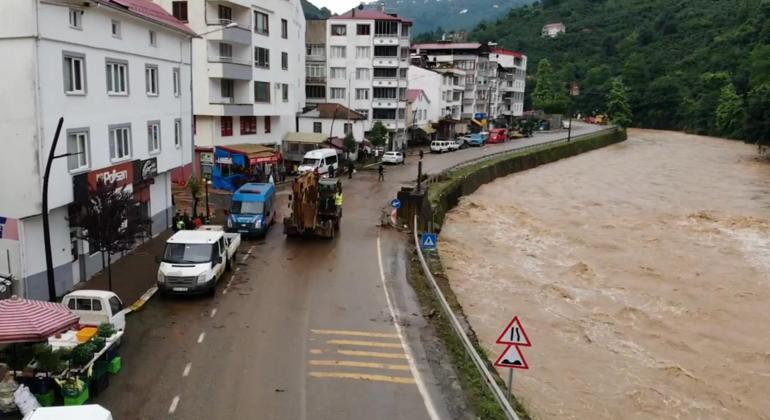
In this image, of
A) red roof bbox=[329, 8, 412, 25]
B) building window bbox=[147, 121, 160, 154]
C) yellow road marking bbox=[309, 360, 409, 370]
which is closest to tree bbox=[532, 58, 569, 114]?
red roof bbox=[329, 8, 412, 25]

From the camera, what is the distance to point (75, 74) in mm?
20016

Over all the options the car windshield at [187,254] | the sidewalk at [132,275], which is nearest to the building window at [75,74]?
the car windshield at [187,254]

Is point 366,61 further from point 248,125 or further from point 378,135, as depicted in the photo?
point 248,125

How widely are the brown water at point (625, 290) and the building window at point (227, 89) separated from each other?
700 inches

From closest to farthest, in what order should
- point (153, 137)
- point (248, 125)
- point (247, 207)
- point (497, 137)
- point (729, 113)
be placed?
Answer: point (153, 137) < point (247, 207) < point (248, 125) < point (497, 137) < point (729, 113)

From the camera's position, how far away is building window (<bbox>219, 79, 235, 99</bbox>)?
4569cm

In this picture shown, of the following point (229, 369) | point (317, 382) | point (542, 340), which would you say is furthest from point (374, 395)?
point (542, 340)

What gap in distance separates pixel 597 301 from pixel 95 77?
1908cm

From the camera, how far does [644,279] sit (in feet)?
92.6

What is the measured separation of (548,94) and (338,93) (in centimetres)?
7493

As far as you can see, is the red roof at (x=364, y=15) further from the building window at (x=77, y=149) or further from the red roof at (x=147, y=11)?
the building window at (x=77, y=149)

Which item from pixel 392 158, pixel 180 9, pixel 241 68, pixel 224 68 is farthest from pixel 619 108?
pixel 180 9

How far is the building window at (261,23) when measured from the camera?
4703cm

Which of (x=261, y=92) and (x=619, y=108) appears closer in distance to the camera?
(x=261, y=92)
